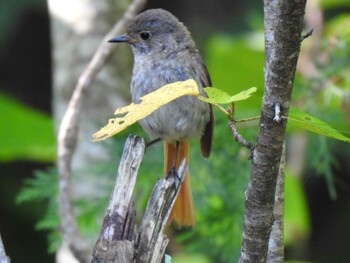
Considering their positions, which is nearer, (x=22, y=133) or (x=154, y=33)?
(x=154, y=33)

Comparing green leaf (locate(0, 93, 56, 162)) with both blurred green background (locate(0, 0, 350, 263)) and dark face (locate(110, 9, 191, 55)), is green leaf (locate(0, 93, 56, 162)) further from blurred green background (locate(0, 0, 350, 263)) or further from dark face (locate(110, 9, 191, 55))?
dark face (locate(110, 9, 191, 55))

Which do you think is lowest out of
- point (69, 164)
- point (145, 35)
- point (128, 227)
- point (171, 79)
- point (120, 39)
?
point (128, 227)

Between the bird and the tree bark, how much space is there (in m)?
1.57

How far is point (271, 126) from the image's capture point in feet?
7.48

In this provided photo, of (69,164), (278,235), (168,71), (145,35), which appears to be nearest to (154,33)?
(145,35)

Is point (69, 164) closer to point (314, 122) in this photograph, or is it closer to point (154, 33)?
point (154, 33)

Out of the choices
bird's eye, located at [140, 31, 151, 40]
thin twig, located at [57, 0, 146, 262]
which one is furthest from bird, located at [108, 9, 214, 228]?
thin twig, located at [57, 0, 146, 262]

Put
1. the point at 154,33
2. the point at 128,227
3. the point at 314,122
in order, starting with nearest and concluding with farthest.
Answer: the point at 314,122 < the point at 128,227 < the point at 154,33

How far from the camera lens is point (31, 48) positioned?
7754 millimetres

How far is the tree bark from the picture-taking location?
215 cm

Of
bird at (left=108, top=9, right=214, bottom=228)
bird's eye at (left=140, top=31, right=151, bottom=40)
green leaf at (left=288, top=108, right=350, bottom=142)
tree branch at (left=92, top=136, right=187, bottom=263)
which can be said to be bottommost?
tree branch at (left=92, top=136, right=187, bottom=263)

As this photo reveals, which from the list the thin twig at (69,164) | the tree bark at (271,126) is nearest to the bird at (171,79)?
the thin twig at (69,164)

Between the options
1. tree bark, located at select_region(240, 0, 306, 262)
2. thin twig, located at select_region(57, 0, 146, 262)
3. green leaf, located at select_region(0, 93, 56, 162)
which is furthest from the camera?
green leaf, located at select_region(0, 93, 56, 162)

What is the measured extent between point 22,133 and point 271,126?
3485 mm
